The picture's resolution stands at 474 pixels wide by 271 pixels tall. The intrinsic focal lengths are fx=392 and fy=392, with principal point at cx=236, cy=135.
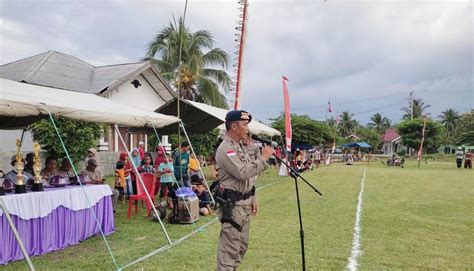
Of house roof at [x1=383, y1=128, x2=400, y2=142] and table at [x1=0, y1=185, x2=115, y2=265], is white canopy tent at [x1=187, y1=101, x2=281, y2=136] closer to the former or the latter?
table at [x1=0, y1=185, x2=115, y2=265]

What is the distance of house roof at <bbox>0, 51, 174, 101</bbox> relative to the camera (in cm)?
1689

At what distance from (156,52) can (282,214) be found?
74.7ft

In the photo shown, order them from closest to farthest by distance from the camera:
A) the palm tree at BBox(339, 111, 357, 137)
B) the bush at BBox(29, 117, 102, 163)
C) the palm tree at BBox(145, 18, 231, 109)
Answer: the bush at BBox(29, 117, 102, 163)
the palm tree at BBox(145, 18, 231, 109)
the palm tree at BBox(339, 111, 357, 137)

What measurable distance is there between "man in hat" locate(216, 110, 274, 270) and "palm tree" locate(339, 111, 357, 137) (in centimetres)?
8814

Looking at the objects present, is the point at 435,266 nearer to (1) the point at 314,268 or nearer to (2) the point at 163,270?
(1) the point at 314,268

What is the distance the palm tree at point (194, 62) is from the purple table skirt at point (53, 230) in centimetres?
1943

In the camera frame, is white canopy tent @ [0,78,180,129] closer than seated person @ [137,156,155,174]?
Yes

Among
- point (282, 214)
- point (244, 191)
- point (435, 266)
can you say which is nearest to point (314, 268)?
point (435, 266)

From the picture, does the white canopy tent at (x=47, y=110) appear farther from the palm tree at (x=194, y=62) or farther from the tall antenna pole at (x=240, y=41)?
the palm tree at (x=194, y=62)

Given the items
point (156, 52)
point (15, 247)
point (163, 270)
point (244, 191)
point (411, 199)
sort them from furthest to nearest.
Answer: point (156, 52) < point (411, 199) < point (15, 247) < point (163, 270) < point (244, 191)

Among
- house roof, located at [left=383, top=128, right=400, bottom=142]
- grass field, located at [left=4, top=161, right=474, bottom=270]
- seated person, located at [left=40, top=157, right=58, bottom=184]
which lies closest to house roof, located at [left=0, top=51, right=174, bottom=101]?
grass field, located at [left=4, top=161, right=474, bottom=270]

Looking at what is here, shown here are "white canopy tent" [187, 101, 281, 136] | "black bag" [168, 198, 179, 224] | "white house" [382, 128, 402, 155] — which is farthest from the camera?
"white house" [382, 128, 402, 155]

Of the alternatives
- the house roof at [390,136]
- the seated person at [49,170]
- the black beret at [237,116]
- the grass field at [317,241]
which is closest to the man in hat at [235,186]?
the black beret at [237,116]

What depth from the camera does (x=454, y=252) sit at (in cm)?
591
